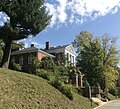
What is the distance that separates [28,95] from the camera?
20.9 m

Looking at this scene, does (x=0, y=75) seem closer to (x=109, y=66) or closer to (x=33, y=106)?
(x=33, y=106)

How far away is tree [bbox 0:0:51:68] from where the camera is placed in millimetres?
33844

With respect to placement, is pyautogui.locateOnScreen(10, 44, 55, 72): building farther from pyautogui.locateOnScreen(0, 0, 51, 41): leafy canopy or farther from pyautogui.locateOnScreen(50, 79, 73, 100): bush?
pyautogui.locateOnScreen(50, 79, 73, 100): bush

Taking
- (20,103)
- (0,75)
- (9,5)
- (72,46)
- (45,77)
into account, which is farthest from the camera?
(72,46)

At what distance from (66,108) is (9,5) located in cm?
1616

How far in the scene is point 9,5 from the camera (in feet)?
111

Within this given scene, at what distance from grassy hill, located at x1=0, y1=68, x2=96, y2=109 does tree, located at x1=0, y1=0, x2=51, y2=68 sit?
33.9 ft

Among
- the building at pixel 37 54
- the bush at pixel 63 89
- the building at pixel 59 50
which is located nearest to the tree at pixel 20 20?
the bush at pixel 63 89

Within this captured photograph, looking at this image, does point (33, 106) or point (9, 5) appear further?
point (9, 5)

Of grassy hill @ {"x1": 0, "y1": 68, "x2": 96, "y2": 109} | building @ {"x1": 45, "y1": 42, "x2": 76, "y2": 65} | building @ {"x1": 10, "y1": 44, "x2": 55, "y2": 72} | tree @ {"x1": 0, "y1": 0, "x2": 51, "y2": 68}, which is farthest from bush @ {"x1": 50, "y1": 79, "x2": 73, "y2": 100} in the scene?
building @ {"x1": 45, "y1": 42, "x2": 76, "y2": 65}

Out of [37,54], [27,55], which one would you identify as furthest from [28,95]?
[27,55]

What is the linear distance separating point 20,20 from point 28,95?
15439 millimetres

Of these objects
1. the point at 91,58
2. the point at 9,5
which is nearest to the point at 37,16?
the point at 9,5

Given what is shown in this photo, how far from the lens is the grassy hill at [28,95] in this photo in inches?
732
